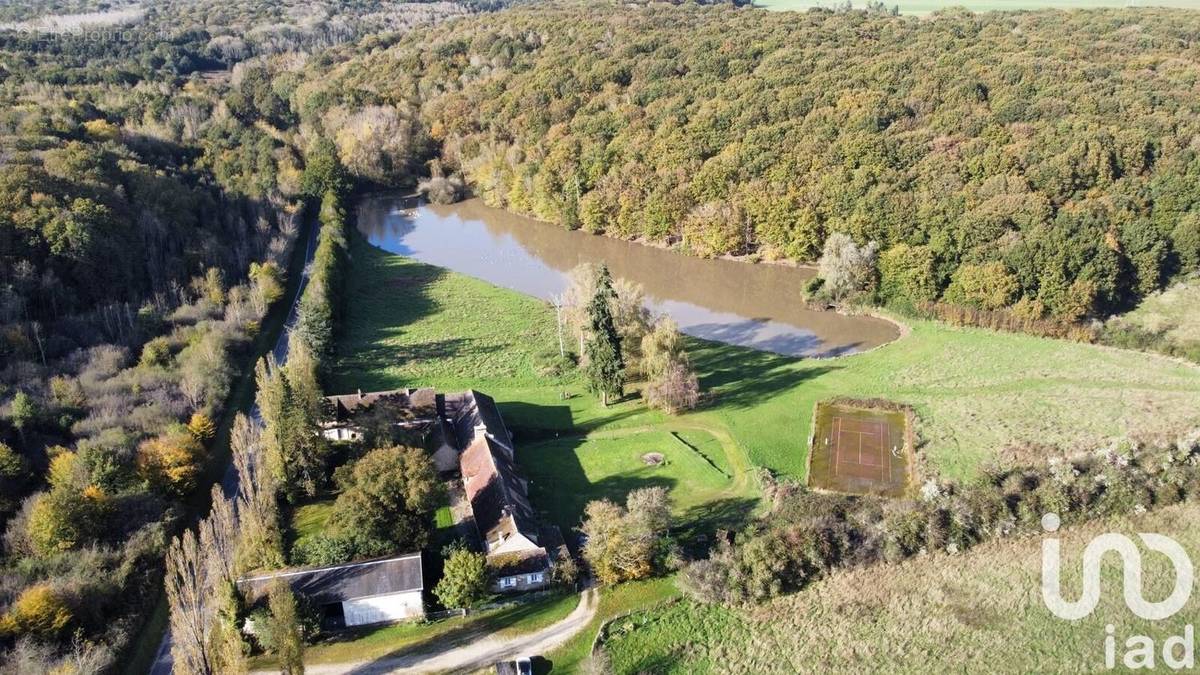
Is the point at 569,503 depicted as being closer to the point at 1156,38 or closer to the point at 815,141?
the point at 815,141

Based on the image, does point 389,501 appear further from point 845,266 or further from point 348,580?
point 845,266

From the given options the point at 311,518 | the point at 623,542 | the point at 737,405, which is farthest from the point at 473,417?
the point at 737,405

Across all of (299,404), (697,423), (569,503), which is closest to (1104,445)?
(697,423)

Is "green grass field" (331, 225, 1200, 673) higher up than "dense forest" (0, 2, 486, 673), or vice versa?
"dense forest" (0, 2, 486, 673)

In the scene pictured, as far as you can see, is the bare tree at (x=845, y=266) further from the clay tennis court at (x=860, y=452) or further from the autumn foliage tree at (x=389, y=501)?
the autumn foliage tree at (x=389, y=501)

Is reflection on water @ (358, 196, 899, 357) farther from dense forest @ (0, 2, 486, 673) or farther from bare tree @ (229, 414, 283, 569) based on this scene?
bare tree @ (229, 414, 283, 569)

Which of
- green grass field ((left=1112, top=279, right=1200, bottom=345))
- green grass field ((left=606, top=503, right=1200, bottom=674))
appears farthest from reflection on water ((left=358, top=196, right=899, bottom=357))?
green grass field ((left=606, top=503, right=1200, bottom=674))
